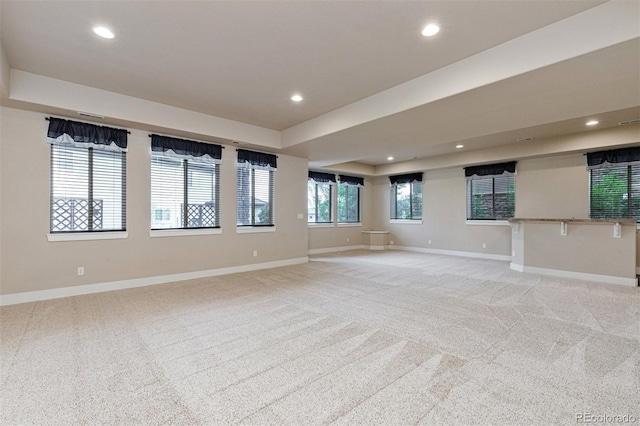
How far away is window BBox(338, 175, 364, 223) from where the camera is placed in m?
10.3

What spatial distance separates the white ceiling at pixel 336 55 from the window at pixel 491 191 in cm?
310

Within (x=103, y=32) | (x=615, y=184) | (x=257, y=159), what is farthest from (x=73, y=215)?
(x=615, y=184)

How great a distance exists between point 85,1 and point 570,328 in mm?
5592

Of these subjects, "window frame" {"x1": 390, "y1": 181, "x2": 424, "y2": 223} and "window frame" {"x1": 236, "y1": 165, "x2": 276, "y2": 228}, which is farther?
"window frame" {"x1": 390, "y1": 181, "x2": 424, "y2": 223}

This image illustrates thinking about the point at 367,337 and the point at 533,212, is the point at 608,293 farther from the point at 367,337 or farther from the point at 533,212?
the point at 367,337

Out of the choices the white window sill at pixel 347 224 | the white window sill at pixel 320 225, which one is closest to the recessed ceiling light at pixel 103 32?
the white window sill at pixel 320 225

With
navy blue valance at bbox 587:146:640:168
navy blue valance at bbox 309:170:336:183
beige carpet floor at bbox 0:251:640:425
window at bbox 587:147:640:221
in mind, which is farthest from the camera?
navy blue valance at bbox 309:170:336:183

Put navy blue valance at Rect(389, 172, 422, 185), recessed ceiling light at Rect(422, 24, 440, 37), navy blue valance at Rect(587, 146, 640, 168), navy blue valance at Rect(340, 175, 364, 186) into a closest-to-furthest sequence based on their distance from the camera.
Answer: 1. recessed ceiling light at Rect(422, 24, 440, 37)
2. navy blue valance at Rect(587, 146, 640, 168)
3. navy blue valance at Rect(389, 172, 422, 185)
4. navy blue valance at Rect(340, 175, 364, 186)

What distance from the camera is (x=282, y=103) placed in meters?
4.81

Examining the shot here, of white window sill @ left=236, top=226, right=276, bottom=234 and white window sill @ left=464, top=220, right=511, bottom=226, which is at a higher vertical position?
white window sill @ left=464, top=220, right=511, bottom=226

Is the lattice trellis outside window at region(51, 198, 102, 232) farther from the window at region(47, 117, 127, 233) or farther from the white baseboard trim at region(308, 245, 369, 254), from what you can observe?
the white baseboard trim at region(308, 245, 369, 254)

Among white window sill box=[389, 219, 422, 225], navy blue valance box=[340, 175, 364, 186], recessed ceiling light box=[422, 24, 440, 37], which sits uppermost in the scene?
recessed ceiling light box=[422, 24, 440, 37]

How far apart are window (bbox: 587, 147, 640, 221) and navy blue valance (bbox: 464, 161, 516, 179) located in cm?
150

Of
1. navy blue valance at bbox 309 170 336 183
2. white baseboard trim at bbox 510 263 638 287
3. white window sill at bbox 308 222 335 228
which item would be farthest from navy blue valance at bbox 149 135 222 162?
white baseboard trim at bbox 510 263 638 287
